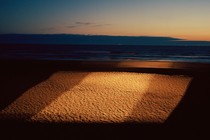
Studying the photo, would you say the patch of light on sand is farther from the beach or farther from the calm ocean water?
the calm ocean water

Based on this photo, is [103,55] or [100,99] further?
[103,55]

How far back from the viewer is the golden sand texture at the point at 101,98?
9.41ft

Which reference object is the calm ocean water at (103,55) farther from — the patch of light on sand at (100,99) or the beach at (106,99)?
the patch of light on sand at (100,99)

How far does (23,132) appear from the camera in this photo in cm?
252

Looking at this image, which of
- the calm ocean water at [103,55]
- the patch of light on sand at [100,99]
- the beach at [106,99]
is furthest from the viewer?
the calm ocean water at [103,55]

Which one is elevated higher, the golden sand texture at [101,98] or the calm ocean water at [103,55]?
the golden sand texture at [101,98]

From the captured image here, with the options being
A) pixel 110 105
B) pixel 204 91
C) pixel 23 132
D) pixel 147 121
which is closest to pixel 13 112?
pixel 23 132

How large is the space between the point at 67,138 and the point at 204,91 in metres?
2.03

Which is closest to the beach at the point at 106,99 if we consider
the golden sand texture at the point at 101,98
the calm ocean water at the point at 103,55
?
the golden sand texture at the point at 101,98

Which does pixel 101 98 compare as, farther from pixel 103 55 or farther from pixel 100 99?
pixel 103 55

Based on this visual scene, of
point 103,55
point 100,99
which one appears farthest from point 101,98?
point 103,55

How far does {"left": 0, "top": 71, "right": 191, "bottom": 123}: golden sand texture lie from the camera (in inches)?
113

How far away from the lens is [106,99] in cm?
329

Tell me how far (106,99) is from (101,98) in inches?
3.0
